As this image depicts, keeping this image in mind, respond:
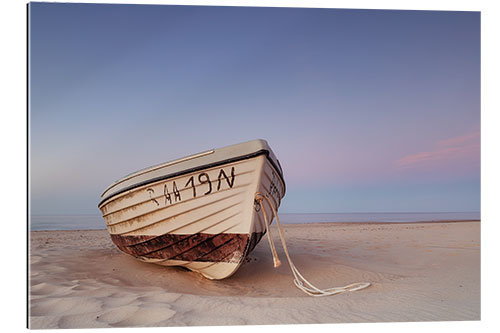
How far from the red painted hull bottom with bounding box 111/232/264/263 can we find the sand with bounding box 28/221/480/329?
277 mm

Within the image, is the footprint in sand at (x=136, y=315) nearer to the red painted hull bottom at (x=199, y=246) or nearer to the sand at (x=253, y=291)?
the sand at (x=253, y=291)

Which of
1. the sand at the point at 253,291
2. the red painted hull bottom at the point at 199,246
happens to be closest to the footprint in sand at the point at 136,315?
the sand at the point at 253,291

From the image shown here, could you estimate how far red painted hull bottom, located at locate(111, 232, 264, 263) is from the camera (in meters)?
3.10

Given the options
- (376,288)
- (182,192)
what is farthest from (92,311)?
(376,288)

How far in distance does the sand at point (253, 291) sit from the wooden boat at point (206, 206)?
340mm

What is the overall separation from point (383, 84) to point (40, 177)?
182 inches

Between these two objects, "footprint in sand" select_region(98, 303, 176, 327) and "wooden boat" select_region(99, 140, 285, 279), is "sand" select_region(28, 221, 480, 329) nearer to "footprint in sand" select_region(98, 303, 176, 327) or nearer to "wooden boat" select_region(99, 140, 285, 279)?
"footprint in sand" select_region(98, 303, 176, 327)

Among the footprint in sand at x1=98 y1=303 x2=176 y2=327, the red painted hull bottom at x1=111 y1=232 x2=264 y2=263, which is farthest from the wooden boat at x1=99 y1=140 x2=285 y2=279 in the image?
the footprint in sand at x1=98 y1=303 x2=176 y2=327

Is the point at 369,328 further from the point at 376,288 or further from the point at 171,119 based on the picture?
the point at 171,119

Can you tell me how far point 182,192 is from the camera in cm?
315

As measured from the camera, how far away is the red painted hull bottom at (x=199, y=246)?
3096 mm

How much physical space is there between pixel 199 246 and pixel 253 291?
25.8 inches

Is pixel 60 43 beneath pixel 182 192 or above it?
above

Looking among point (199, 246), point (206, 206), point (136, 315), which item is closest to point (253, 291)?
point (199, 246)
